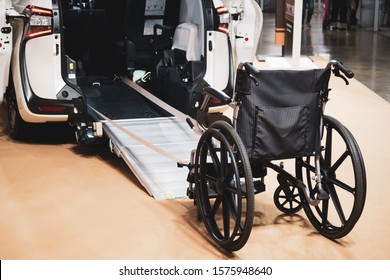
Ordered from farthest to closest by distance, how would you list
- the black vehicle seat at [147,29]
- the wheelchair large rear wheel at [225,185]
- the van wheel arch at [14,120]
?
the black vehicle seat at [147,29], the van wheel arch at [14,120], the wheelchair large rear wheel at [225,185]

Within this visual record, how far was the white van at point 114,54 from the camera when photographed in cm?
629

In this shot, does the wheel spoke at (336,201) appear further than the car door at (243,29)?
No

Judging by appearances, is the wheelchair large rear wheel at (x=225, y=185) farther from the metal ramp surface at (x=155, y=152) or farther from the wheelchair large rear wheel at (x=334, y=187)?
the metal ramp surface at (x=155, y=152)

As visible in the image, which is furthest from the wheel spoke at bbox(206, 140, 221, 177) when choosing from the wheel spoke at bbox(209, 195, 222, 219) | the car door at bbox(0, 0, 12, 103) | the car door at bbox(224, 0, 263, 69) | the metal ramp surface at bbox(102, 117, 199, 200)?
the car door at bbox(224, 0, 263, 69)

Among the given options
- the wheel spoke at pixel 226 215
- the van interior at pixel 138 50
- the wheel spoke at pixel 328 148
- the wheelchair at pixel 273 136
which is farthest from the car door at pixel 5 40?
the wheel spoke at pixel 328 148

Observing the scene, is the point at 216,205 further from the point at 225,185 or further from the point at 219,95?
the point at 219,95

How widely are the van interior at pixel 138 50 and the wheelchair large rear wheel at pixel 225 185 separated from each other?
1.89 meters

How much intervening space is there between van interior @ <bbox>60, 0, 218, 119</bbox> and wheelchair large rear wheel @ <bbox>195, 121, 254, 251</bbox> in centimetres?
189

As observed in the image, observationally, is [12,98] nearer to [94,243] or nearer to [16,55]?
[16,55]

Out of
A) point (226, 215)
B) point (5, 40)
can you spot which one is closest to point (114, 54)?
point (5, 40)

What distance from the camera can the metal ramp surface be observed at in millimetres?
5479

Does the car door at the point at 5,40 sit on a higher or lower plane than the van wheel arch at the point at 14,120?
higher

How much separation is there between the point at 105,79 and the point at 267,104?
13.3ft

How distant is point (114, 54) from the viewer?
8.31m
